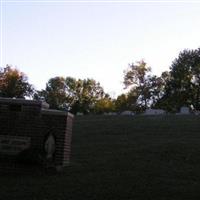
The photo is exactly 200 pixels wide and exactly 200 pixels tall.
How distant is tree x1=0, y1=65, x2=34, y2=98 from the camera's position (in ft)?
280

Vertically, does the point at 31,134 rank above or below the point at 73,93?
below

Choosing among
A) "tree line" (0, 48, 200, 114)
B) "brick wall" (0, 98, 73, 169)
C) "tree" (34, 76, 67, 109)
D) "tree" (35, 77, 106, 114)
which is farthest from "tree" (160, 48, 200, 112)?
"brick wall" (0, 98, 73, 169)

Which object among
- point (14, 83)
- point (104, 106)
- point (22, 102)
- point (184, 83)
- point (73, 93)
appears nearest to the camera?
point (22, 102)

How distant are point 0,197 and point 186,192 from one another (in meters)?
3.98

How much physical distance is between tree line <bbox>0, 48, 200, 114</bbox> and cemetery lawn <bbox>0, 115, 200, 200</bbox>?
50.9 meters

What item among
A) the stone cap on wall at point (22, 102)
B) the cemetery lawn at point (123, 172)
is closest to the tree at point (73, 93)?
the cemetery lawn at point (123, 172)

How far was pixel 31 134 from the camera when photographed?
1475 cm

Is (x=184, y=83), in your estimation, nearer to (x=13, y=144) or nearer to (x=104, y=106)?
(x=104, y=106)

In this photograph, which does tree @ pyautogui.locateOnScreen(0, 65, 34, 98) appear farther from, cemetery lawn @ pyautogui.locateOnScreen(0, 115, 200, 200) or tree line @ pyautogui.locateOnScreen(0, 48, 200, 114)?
cemetery lawn @ pyautogui.locateOnScreen(0, 115, 200, 200)

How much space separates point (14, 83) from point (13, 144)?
237 feet

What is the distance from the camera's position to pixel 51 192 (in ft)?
36.8

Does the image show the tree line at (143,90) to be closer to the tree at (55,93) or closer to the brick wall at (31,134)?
the tree at (55,93)

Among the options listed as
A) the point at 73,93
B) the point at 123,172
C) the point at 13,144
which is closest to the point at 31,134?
the point at 13,144

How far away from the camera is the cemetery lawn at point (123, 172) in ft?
36.5
